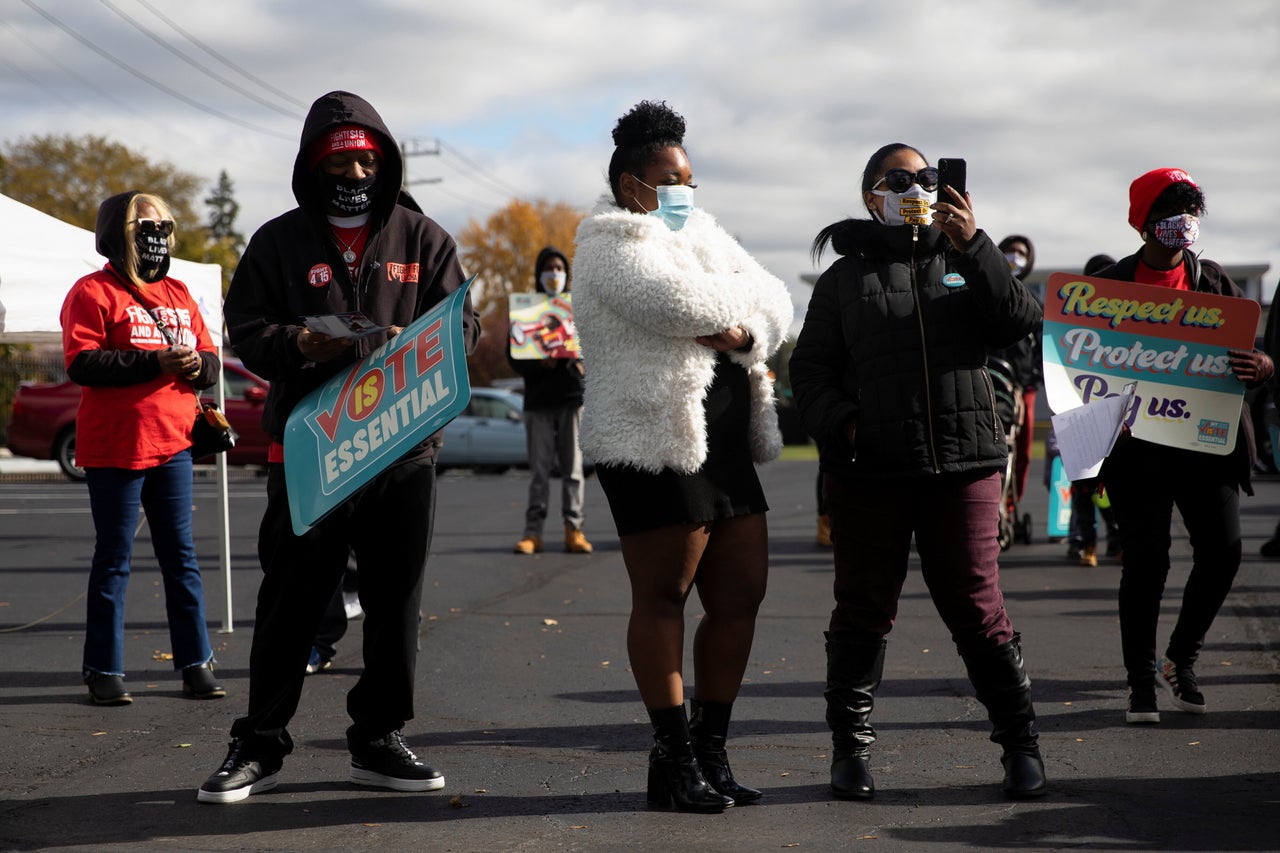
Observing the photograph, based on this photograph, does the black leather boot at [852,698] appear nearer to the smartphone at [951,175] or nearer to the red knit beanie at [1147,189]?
the smartphone at [951,175]

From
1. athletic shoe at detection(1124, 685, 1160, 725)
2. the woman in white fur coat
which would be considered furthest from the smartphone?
athletic shoe at detection(1124, 685, 1160, 725)

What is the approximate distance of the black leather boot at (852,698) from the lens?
159 inches

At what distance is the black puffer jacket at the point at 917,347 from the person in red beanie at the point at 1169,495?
118cm

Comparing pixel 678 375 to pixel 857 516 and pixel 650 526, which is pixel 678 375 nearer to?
pixel 650 526

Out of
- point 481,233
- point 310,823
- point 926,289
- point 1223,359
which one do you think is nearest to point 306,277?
point 310,823

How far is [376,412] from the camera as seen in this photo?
12.7 feet

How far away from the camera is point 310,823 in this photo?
3795 millimetres

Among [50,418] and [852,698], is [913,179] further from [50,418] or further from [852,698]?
[50,418]

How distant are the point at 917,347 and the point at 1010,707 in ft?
3.64

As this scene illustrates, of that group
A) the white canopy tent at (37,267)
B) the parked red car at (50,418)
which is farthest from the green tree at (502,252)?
the white canopy tent at (37,267)

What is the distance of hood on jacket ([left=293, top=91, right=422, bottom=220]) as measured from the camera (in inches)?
159

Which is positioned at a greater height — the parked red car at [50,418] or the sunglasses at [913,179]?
the sunglasses at [913,179]

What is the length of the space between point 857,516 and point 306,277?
182 centimetres

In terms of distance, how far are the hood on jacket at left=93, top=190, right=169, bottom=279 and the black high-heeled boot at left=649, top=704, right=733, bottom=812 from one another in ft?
10.0
